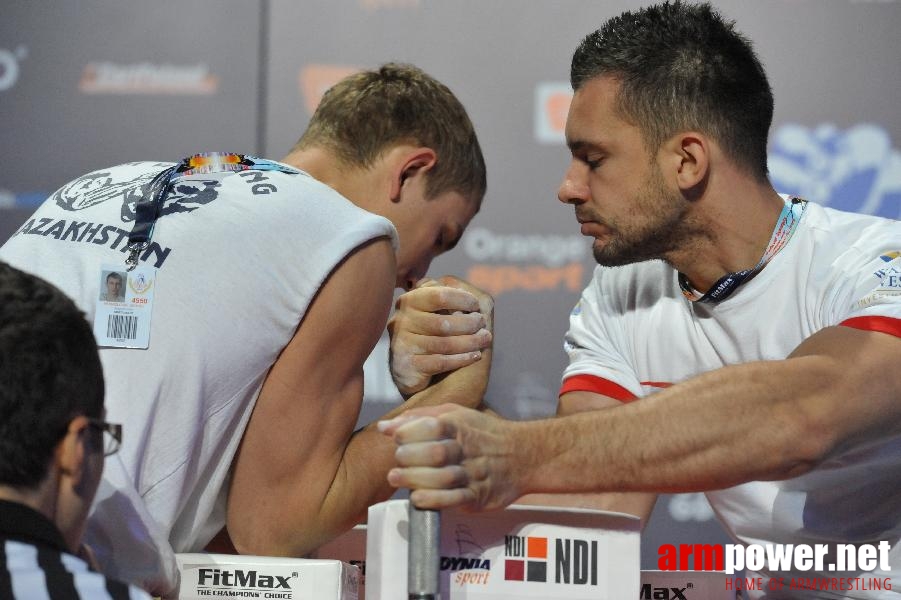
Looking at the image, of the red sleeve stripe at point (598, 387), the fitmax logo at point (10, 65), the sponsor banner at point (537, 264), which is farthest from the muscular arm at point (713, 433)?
the fitmax logo at point (10, 65)

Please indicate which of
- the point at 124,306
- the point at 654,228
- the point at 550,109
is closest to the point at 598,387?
the point at 654,228

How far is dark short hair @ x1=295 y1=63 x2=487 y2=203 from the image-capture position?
1854 mm

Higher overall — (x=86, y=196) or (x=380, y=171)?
(x=380, y=171)

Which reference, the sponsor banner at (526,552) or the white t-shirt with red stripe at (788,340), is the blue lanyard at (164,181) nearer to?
the sponsor banner at (526,552)

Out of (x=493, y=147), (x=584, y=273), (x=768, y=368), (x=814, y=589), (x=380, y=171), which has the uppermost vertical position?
(x=493, y=147)

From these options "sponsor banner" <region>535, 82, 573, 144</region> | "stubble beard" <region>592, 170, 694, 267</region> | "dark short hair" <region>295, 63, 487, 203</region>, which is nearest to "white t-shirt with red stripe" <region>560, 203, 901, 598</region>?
"stubble beard" <region>592, 170, 694, 267</region>

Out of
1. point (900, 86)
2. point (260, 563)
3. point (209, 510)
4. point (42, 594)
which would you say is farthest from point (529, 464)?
point (900, 86)

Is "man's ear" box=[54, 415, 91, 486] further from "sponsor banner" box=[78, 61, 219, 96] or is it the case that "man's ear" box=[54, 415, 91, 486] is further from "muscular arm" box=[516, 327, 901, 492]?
"sponsor banner" box=[78, 61, 219, 96]

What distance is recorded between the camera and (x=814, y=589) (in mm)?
1768

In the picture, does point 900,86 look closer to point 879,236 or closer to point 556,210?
point 556,210

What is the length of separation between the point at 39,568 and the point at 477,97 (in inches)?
106

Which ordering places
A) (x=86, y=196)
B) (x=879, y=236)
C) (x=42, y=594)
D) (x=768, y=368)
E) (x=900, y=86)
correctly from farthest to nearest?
(x=900, y=86)
(x=879, y=236)
(x=86, y=196)
(x=768, y=368)
(x=42, y=594)

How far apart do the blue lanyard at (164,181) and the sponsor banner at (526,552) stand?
1.59 feet

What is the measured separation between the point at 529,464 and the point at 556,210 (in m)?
2.19
